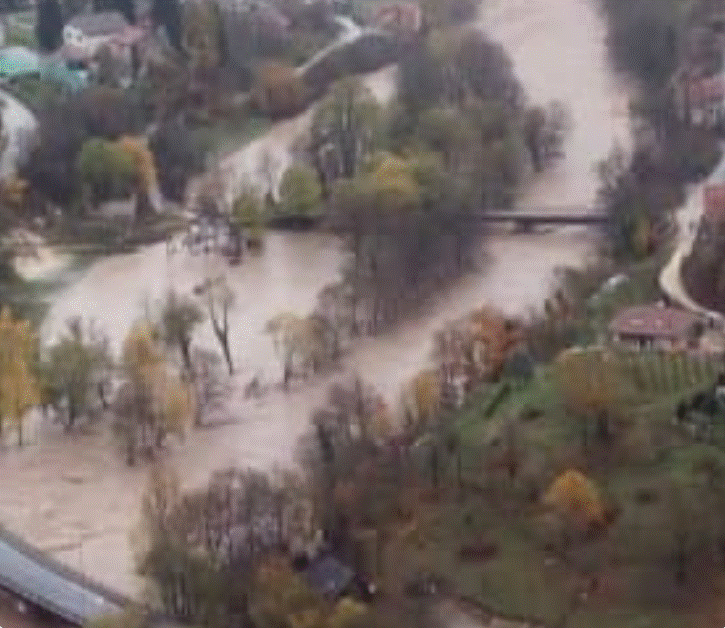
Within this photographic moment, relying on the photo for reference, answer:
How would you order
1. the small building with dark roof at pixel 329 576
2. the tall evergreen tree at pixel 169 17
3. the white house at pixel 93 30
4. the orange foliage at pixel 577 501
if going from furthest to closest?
1. the tall evergreen tree at pixel 169 17
2. the white house at pixel 93 30
3. the orange foliage at pixel 577 501
4. the small building with dark roof at pixel 329 576

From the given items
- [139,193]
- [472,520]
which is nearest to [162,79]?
[139,193]

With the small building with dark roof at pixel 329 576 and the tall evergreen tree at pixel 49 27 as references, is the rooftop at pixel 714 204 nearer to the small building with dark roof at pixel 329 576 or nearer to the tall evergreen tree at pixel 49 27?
the small building with dark roof at pixel 329 576

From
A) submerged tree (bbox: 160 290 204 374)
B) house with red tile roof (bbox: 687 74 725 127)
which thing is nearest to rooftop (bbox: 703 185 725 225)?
house with red tile roof (bbox: 687 74 725 127)

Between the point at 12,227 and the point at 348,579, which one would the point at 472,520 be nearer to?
the point at 348,579

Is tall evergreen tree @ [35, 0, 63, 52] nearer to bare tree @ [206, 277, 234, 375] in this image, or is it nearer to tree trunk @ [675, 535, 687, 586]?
bare tree @ [206, 277, 234, 375]

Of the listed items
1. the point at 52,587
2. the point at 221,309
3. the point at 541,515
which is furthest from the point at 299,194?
the point at 52,587

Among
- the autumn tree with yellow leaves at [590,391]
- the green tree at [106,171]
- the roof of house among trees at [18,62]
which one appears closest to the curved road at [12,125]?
the roof of house among trees at [18,62]

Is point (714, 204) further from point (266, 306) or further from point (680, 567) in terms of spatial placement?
point (680, 567)
